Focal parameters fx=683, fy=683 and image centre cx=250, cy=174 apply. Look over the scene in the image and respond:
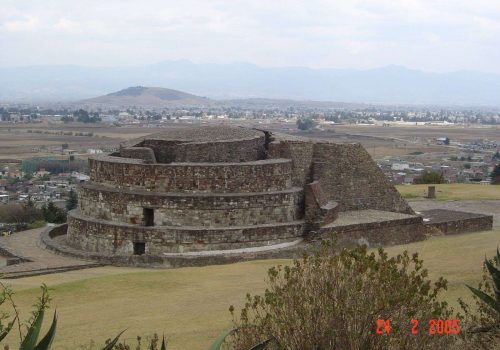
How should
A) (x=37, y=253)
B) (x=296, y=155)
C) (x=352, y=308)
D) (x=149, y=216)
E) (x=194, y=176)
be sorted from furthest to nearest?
(x=296, y=155) → (x=37, y=253) → (x=149, y=216) → (x=194, y=176) → (x=352, y=308)

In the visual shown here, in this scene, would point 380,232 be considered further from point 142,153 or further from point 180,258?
point 142,153

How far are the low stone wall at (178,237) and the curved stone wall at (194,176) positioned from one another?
110 cm

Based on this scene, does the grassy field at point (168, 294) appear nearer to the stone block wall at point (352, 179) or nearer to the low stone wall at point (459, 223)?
the low stone wall at point (459, 223)

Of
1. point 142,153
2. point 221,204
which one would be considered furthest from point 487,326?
point 142,153

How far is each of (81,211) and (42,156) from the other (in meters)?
60.7

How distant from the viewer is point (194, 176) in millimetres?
18016

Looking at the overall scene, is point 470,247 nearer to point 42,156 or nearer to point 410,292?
point 410,292

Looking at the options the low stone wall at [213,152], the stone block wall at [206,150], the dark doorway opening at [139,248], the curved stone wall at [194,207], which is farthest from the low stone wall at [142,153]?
the dark doorway opening at [139,248]

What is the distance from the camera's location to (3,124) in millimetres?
131375
